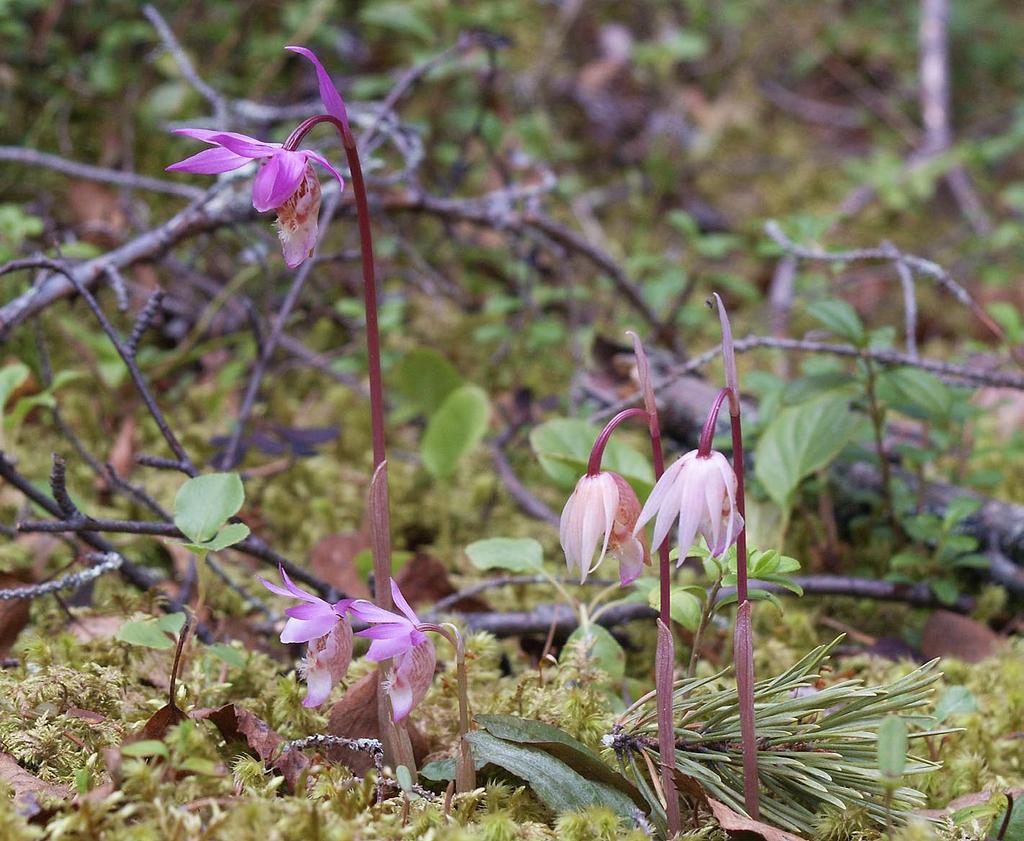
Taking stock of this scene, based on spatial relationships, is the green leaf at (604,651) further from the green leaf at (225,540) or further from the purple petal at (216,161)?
the purple petal at (216,161)

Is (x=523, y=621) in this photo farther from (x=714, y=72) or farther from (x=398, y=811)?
(x=714, y=72)

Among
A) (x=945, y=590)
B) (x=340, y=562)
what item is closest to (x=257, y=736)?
(x=340, y=562)

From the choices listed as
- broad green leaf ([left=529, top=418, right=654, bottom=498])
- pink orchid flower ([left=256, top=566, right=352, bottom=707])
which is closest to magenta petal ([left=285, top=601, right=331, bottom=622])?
pink orchid flower ([left=256, top=566, right=352, bottom=707])

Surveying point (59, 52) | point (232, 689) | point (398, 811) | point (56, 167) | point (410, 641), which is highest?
point (59, 52)

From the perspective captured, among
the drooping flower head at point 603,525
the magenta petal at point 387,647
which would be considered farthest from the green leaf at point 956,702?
the magenta petal at point 387,647

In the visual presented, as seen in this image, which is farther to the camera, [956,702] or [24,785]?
[956,702]

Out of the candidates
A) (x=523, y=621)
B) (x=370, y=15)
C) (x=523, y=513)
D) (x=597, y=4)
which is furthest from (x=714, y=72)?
(x=523, y=621)

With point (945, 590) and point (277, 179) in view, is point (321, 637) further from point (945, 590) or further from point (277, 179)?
point (945, 590)
